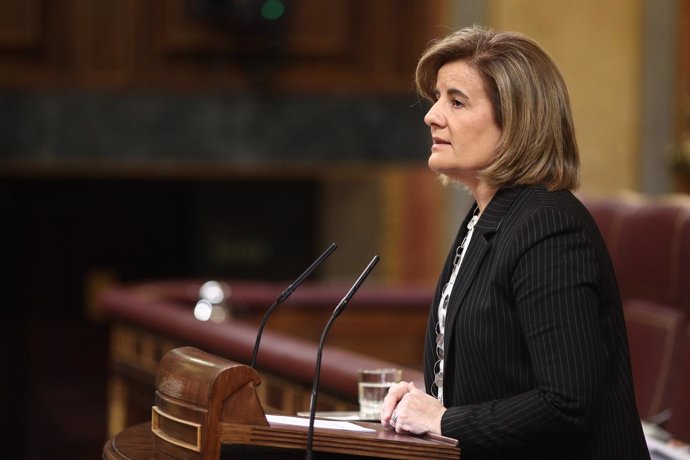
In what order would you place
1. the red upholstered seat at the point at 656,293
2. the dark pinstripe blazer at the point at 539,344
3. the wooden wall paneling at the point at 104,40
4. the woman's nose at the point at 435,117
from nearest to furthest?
the dark pinstripe blazer at the point at 539,344, the woman's nose at the point at 435,117, the red upholstered seat at the point at 656,293, the wooden wall paneling at the point at 104,40

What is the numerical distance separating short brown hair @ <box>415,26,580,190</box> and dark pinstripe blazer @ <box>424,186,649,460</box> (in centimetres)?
3

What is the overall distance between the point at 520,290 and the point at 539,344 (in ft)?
0.28

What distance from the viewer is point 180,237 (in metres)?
7.34

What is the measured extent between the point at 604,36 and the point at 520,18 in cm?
46

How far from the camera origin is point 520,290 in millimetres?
1722

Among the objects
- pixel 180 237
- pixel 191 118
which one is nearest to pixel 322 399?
pixel 191 118

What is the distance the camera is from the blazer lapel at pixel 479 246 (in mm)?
1843

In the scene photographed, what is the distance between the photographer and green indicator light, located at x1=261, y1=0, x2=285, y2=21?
6.12 metres

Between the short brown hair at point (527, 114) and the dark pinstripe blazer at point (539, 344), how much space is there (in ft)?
0.11

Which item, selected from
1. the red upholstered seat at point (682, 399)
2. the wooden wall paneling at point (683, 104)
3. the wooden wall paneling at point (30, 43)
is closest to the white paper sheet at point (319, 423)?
the red upholstered seat at point (682, 399)

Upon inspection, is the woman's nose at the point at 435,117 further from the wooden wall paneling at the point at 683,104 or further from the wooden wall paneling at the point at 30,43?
the wooden wall paneling at the point at 30,43

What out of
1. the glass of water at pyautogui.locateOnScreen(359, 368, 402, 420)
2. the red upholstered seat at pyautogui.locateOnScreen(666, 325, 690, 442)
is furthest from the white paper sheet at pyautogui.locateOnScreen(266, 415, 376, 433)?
the red upholstered seat at pyautogui.locateOnScreen(666, 325, 690, 442)

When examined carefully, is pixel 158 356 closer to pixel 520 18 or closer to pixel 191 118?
pixel 191 118

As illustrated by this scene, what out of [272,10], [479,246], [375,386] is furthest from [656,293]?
[272,10]
